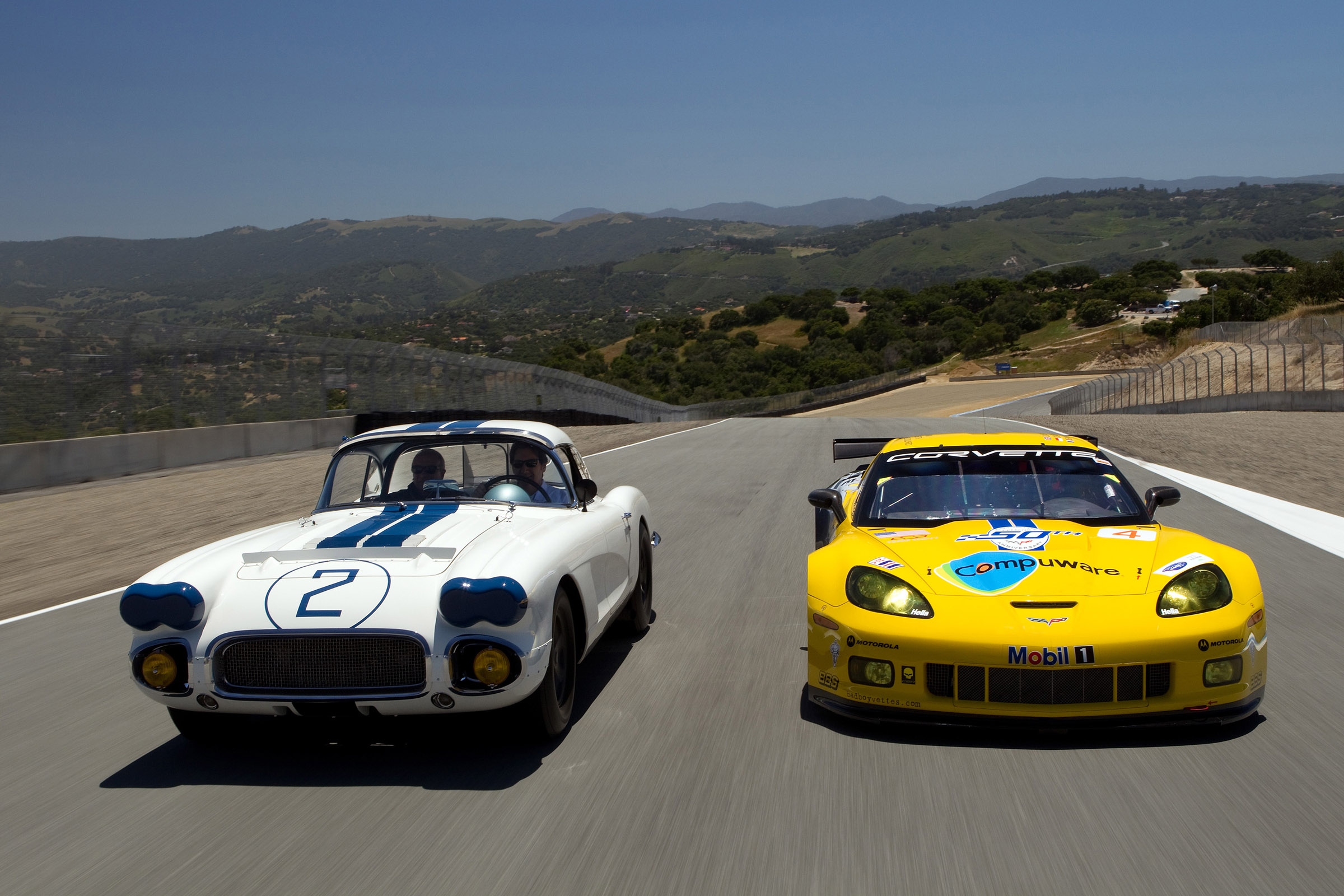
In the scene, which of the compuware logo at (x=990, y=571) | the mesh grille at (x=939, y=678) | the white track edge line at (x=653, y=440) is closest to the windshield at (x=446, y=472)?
the compuware logo at (x=990, y=571)

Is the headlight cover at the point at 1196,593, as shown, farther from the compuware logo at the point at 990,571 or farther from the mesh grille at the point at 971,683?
the mesh grille at the point at 971,683

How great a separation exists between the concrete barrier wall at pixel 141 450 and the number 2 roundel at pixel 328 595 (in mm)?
12916

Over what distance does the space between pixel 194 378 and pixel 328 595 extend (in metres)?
16.6

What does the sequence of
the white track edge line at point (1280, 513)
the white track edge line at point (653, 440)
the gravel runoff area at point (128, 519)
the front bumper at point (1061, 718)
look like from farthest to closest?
the white track edge line at point (653, 440)
the white track edge line at point (1280, 513)
the gravel runoff area at point (128, 519)
the front bumper at point (1061, 718)

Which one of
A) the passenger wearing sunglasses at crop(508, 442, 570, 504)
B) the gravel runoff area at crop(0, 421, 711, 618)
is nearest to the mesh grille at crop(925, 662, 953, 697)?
the passenger wearing sunglasses at crop(508, 442, 570, 504)

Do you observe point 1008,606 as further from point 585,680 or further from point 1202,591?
point 585,680

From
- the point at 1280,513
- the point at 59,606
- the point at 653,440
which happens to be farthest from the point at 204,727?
the point at 653,440

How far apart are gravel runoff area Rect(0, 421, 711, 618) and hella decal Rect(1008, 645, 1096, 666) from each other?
7.02 m

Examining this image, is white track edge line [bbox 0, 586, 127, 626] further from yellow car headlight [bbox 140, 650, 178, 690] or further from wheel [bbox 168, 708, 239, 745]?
yellow car headlight [bbox 140, 650, 178, 690]

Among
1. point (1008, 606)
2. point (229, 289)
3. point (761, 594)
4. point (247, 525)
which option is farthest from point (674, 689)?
point (229, 289)

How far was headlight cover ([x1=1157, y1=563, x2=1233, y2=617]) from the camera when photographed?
4.50 meters

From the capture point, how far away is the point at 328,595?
4.32 metres

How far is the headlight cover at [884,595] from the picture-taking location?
463cm

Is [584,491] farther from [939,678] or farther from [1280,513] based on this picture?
[1280,513]
